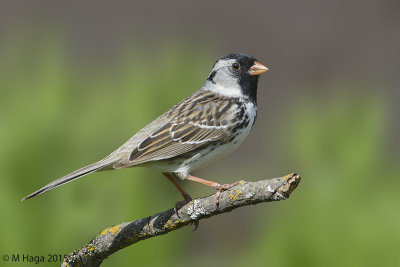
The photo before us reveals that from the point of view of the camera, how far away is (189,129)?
148 inches

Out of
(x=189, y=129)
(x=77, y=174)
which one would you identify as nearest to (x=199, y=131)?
(x=189, y=129)

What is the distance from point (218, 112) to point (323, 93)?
1.11m

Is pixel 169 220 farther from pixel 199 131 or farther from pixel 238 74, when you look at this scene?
pixel 238 74

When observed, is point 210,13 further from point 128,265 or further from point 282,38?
point 128,265

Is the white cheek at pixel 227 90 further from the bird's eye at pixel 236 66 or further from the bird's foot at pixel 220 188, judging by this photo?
the bird's foot at pixel 220 188

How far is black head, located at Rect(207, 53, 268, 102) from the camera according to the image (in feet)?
13.1

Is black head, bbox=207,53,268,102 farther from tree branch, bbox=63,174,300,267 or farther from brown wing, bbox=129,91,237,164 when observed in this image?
tree branch, bbox=63,174,300,267

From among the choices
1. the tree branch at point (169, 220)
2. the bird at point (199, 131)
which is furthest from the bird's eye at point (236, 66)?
the tree branch at point (169, 220)

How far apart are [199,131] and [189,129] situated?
61 mm

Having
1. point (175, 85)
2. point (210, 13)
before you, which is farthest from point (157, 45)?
point (210, 13)

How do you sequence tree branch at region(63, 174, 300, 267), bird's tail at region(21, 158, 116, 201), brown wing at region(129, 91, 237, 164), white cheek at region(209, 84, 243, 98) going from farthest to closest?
1. white cheek at region(209, 84, 243, 98)
2. brown wing at region(129, 91, 237, 164)
3. bird's tail at region(21, 158, 116, 201)
4. tree branch at region(63, 174, 300, 267)

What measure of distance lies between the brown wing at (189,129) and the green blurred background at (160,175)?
474 mm

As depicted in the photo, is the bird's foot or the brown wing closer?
the bird's foot

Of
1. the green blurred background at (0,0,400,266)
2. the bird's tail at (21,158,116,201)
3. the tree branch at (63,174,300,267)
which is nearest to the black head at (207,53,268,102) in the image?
the green blurred background at (0,0,400,266)
